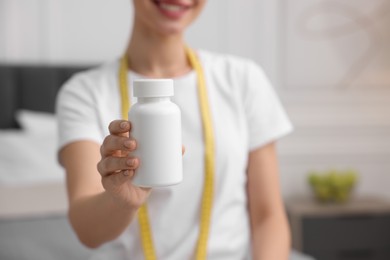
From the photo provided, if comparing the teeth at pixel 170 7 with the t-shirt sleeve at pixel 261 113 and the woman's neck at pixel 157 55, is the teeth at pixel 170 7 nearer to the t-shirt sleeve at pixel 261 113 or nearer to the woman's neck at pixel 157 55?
the woman's neck at pixel 157 55

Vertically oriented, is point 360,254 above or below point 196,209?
below

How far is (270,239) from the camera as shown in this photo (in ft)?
5.01

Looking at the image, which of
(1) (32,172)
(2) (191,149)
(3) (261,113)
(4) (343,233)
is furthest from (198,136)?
(4) (343,233)

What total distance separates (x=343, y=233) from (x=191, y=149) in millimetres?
2115

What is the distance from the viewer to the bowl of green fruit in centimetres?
364

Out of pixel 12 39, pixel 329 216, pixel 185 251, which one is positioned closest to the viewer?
pixel 185 251

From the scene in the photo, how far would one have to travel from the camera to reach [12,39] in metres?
3.69

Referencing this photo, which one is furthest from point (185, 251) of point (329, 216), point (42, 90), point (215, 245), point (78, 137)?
point (42, 90)

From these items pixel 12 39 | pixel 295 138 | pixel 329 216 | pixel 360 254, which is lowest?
pixel 360 254

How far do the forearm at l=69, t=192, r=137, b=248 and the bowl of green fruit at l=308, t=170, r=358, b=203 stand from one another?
247cm

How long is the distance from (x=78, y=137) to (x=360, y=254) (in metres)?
2.38

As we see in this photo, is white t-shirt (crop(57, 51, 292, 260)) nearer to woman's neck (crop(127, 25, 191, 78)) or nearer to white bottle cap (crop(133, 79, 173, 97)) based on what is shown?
woman's neck (crop(127, 25, 191, 78))

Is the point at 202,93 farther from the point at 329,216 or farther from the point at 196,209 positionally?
the point at 329,216

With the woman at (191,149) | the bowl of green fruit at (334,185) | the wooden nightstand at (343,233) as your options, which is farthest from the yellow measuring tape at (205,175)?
the bowl of green fruit at (334,185)
